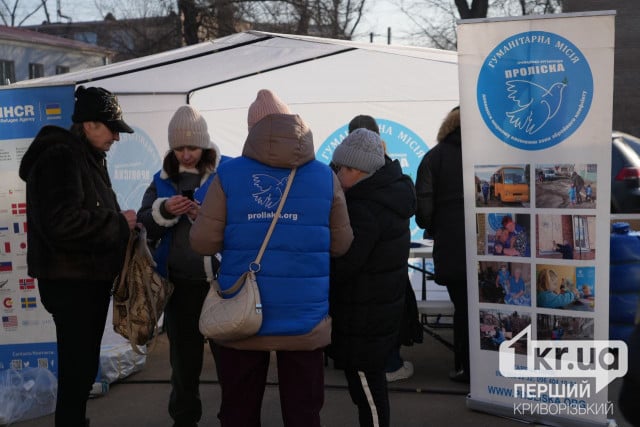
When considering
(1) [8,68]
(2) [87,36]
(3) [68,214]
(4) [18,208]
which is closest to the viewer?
(3) [68,214]

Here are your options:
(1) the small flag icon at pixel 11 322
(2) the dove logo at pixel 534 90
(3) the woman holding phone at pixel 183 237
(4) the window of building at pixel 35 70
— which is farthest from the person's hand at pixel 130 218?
(4) the window of building at pixel 35 70

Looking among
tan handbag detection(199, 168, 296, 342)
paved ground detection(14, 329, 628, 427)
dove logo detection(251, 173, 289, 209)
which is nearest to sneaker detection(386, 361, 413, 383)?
paved ground detection(14, 329, 628, 427)

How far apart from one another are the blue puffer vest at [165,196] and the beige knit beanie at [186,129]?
0.64 ft

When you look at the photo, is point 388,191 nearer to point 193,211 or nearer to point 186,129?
point 193,211

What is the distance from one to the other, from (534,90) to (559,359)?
1.40 m

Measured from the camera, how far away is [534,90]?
4.01 metres

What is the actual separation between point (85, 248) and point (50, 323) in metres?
1.66

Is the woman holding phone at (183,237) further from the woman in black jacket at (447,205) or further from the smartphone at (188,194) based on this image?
the woman in black jacket at (447,205)

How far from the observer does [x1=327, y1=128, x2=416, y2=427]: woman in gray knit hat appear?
3461mm

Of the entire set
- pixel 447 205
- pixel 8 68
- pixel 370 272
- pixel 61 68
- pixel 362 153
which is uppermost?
pixel 61 68

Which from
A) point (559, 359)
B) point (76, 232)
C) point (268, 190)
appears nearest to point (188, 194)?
point (76, 232)

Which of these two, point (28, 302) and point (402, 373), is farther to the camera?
point (402, 373)

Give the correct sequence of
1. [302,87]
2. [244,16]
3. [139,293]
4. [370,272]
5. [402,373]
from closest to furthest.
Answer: [370,272], [139,293], [402,373], [302,87], [244,16]

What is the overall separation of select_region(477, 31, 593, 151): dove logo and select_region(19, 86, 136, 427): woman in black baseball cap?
1.92 metres
